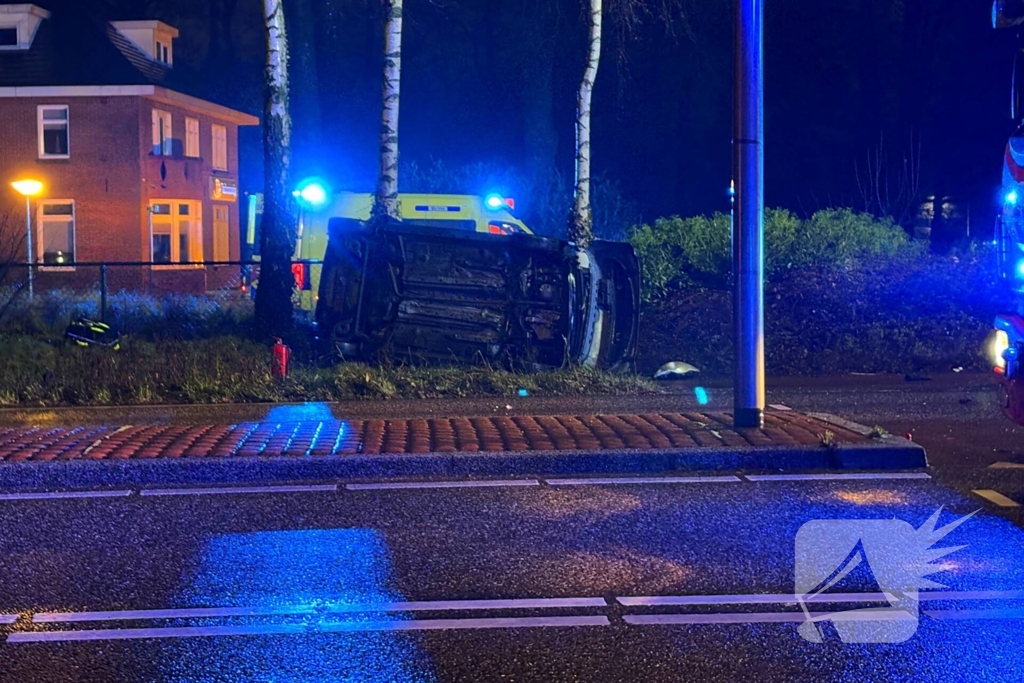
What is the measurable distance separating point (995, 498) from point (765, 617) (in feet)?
9.86

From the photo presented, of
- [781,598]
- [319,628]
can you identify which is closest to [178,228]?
[319,628]

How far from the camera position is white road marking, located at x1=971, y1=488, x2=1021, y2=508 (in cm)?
780

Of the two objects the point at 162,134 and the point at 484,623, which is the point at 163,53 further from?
the point at 484,623

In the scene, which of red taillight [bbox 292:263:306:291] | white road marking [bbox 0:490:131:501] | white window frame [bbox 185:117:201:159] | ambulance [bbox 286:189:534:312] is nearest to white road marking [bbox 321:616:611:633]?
white road marking [bbox 0:490:131:501]

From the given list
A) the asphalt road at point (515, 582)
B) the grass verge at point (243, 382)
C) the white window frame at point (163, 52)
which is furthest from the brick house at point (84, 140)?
the asphalt road at point (515, 582)

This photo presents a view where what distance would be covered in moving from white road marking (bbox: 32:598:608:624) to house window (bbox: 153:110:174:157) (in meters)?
30.9

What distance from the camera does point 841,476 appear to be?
8555 mm

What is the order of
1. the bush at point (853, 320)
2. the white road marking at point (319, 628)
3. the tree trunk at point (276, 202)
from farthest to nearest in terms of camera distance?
the tree trunk at point (276, 202)
the bush at point (853, 320)
the white road marking at point (319, 628)

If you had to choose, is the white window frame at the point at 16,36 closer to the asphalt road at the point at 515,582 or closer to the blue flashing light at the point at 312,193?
the blue flashing light at the point at 312,193

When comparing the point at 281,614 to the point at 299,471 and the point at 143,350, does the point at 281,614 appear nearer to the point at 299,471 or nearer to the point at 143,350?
the point at 299,471

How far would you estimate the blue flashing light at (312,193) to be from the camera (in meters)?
19.7

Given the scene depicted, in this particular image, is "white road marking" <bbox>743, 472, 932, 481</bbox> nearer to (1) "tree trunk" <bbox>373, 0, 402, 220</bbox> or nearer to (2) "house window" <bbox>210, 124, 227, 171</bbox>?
(1) "tree trunk" <bbox>373, 0, 402, 220</bbox>

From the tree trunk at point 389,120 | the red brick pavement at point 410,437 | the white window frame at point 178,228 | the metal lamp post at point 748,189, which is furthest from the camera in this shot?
the white window frame at point 178,228

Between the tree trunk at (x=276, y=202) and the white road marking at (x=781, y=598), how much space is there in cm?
1128
